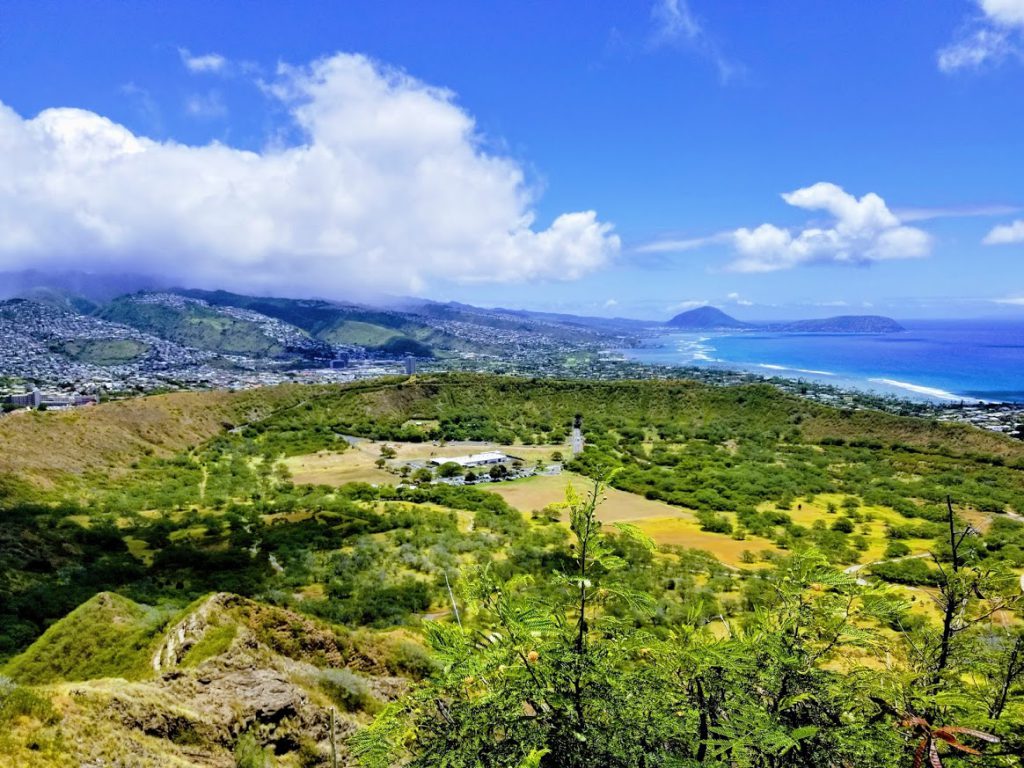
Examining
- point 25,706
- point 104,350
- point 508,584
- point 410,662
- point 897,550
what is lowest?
point 104,350

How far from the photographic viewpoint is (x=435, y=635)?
446cm

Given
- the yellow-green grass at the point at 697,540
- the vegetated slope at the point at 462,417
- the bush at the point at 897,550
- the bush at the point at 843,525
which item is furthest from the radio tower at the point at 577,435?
the bush at the point at 897,550

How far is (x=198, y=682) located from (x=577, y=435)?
181 feet

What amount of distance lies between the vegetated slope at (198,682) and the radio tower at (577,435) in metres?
42.0


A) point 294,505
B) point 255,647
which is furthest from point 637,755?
point 294,505

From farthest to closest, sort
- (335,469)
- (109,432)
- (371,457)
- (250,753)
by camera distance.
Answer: (371,457), (335,469), (109,432), (250,753)

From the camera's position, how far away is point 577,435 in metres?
62.5

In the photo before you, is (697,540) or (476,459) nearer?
(697,540)

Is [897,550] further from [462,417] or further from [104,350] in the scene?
[104,350]

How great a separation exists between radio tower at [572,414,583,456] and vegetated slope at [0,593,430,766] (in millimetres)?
41965

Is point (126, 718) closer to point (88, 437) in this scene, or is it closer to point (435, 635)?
point (435, 635)

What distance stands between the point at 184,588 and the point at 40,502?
15.3 m

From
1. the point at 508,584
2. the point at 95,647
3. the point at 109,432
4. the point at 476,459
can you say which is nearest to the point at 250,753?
the point at 95,647

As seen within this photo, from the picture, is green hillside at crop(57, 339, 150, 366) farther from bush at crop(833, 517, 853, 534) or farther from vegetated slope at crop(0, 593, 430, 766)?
bush at crop(833, 517, 853, 534)
